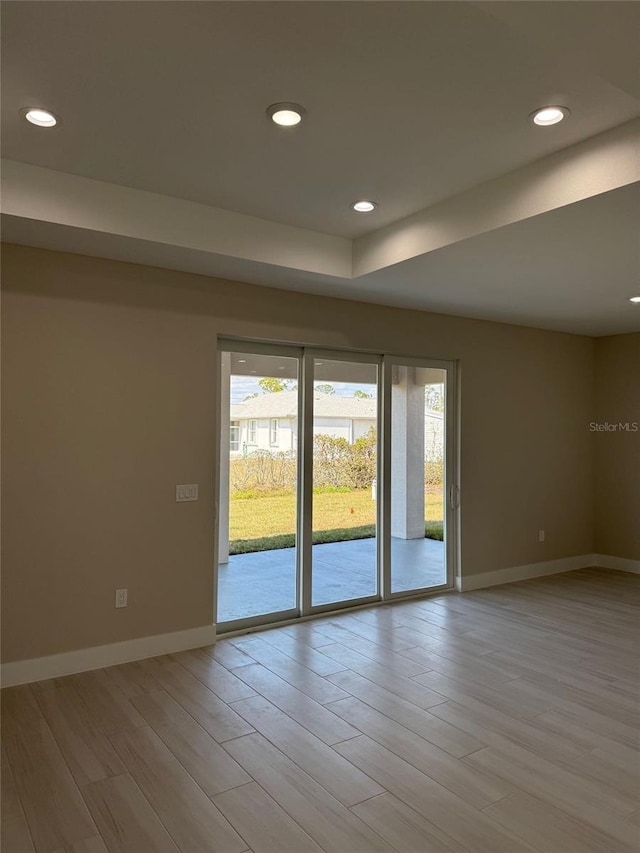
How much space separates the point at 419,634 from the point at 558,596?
1.83 meters

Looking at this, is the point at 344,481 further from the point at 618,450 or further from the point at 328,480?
the point at 618,450

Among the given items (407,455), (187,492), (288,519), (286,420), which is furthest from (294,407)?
(407,455)

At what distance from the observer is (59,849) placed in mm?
2125

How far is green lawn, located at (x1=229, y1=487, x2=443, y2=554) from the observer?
4539mm

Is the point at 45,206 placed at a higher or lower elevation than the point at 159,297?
higher

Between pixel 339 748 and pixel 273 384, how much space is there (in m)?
2.69

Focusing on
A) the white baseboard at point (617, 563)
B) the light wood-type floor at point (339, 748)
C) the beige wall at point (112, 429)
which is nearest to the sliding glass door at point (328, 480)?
the beige wall at point (112, 429)

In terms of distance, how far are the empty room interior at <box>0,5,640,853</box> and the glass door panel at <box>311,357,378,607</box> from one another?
0.03 m

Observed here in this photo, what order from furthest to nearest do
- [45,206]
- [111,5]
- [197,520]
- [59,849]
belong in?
1. [197,520]
2. [45,206]
3. [59,849]
4. [111,5]

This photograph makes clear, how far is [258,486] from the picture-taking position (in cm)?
461

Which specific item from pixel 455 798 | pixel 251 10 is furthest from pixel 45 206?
pixel 455 798

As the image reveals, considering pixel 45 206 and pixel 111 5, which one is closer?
pixel 111 5

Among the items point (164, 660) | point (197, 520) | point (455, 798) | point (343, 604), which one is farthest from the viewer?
point (343, 604)

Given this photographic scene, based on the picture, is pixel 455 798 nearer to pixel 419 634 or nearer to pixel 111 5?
pixel 419 634
